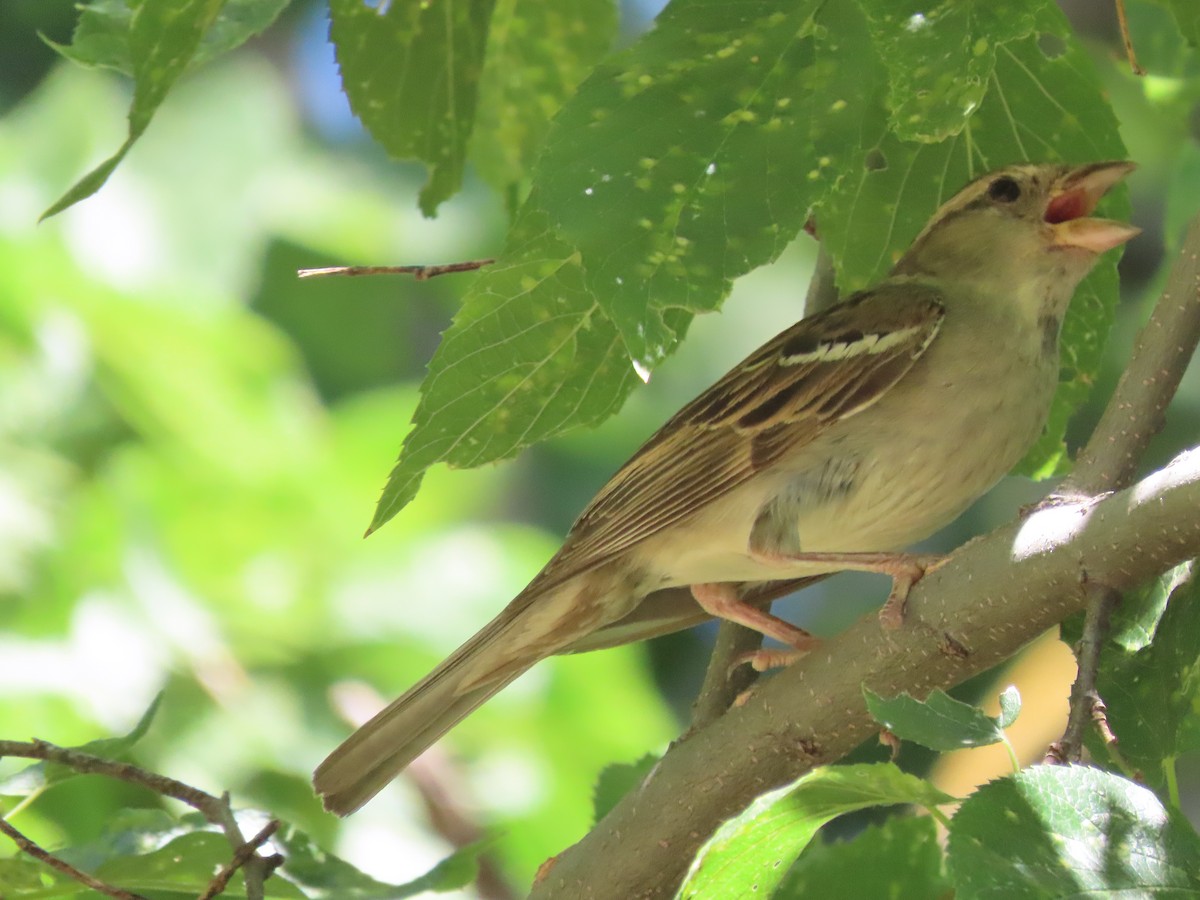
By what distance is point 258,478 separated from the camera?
14.2 ft

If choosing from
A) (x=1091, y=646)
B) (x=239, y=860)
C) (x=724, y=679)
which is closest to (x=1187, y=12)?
(x=1091, y=646)

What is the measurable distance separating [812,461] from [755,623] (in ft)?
1.54

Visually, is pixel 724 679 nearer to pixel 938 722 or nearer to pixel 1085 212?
pixel 938 722

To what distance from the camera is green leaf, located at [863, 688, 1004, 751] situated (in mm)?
1518

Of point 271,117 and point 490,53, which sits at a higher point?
point 490,53

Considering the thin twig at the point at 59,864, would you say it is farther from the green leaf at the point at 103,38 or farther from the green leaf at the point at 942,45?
the green leaf at the point at 942,45

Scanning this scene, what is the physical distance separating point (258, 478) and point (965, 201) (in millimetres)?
2203

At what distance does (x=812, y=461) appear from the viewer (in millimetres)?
3211

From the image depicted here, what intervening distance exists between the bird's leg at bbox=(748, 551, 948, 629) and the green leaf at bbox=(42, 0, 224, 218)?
3.78 feet

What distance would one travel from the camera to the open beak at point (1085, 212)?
Result: 286 centimetres

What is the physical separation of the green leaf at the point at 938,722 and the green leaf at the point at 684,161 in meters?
0.47

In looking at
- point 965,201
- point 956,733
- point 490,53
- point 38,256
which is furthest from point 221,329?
point 956,733

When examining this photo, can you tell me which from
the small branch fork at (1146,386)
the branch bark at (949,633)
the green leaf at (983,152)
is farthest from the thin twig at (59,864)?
the green leaf at (983,152)

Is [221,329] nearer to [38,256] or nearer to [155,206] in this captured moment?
[38,256]
